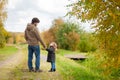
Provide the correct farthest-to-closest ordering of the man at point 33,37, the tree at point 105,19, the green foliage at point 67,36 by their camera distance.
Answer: the green foliage at point 67,36 < the man at point 33,37 < the tree at point 105,19

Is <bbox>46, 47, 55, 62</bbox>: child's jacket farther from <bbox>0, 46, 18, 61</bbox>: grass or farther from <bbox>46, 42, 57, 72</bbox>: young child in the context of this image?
<bbox>0, 46, 18, 61</bbox>: grass

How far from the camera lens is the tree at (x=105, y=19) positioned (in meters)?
14.7

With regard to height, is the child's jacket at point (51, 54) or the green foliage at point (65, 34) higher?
the green foliage at point (65, 34)

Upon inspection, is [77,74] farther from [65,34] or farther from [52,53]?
[65,34]

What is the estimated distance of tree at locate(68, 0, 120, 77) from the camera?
1471 cm

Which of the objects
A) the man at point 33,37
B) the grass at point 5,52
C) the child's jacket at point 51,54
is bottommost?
the grass at point 5,52

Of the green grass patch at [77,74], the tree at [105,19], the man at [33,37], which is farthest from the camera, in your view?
the green grass patch at [77,74]

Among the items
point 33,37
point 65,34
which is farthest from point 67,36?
point 33,37

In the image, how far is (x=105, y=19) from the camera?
15.6m

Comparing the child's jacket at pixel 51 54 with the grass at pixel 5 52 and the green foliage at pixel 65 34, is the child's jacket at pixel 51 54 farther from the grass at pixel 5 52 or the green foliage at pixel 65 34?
the green foliage at pixel 65 34

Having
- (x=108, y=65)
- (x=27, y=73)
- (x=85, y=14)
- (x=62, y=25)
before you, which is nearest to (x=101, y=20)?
(x=85, y=14)

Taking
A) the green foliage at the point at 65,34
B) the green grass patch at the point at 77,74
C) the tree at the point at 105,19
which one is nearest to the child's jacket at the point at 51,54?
the green grass patch at the point at 77,74

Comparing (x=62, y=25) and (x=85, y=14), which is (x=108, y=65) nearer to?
(x=85, y=14)

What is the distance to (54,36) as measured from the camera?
287ft
